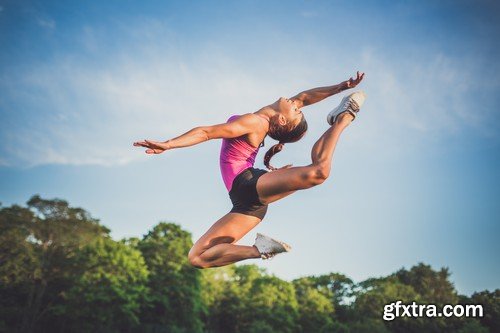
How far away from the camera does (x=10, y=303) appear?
101ft

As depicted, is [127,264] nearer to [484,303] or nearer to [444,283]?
[484,303]

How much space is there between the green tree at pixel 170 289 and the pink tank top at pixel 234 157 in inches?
1234

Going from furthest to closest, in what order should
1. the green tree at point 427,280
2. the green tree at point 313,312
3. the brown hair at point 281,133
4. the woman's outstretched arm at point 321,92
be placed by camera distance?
1. the green tree at point 427,280
2. the green tree at point 313,312
3. the woman's outstretched arm at point 321,92
4. the brown hair at point 281,133

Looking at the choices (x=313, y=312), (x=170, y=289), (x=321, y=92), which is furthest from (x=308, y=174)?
(x=313, y=312)

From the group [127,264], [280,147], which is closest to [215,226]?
[280,147]

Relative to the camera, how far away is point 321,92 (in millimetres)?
5496

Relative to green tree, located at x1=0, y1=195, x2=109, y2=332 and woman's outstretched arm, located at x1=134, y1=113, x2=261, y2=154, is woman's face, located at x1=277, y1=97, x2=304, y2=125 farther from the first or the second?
green tree, located at x1=0, y1=195, x2=109, y2=332

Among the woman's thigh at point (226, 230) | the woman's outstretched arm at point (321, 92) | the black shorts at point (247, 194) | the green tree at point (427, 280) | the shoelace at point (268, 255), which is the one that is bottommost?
the shoelace at point (268, 255)

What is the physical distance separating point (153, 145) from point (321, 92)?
2.81 metres

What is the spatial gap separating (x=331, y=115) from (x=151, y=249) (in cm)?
3524

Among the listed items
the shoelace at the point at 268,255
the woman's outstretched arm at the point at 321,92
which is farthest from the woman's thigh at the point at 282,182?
the woman's outstretched arm at the point at 321,92

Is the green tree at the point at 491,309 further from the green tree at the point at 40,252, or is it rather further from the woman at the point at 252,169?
the woman at the point at 252,169

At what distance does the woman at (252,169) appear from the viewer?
12.5ft

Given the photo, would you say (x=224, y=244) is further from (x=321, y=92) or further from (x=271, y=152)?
(x=321, y=92)
